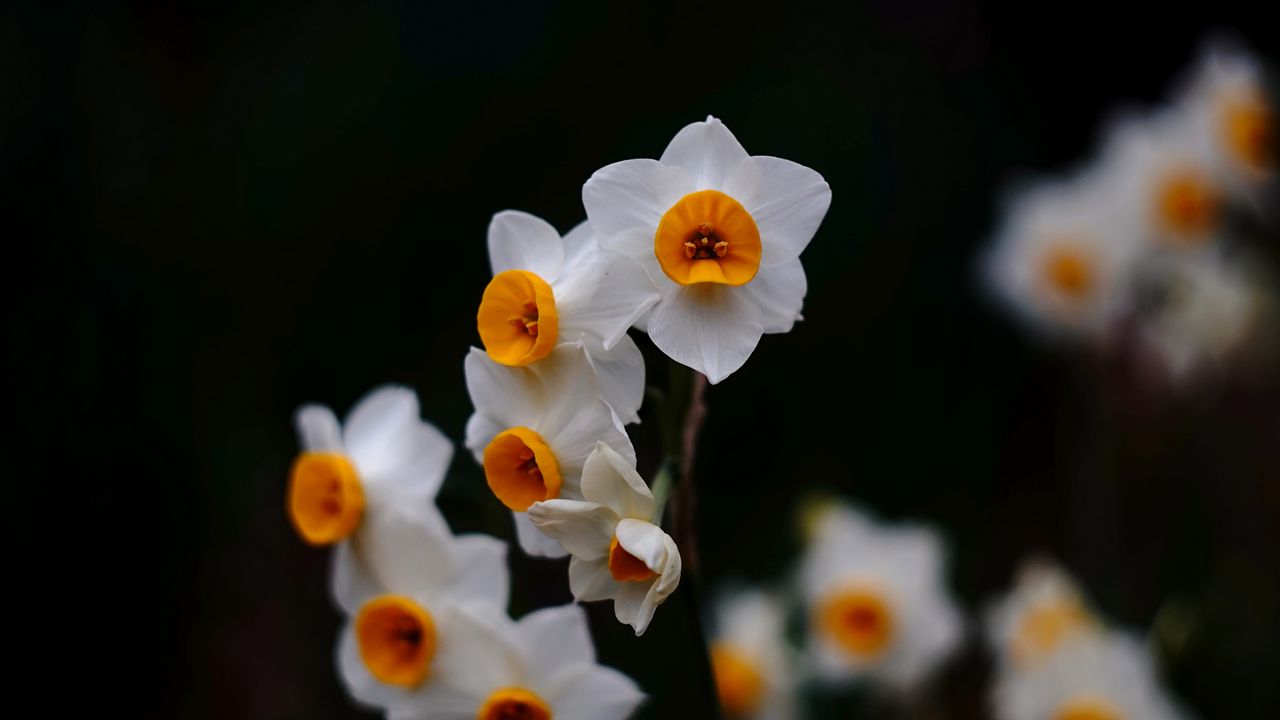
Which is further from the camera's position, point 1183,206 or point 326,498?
point 1183,206

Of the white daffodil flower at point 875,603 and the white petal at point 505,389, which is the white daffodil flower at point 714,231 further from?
the white daffodil flower at point 875,603

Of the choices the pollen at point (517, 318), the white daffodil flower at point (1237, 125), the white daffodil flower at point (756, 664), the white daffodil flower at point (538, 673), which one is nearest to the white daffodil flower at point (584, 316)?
the pollen at point (517, 318)

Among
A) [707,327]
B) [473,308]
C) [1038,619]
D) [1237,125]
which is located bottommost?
[707,327]

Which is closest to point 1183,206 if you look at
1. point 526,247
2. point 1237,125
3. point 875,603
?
point 1237,125

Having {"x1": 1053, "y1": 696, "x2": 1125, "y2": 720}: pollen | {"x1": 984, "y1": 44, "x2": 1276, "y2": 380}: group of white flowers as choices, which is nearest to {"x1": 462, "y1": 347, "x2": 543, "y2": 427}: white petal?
{"x1": 1053, "y1": 696, "x2": 1125, "y2": 720}: pollen

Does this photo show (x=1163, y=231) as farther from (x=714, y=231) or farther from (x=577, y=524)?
(x=577, y=524)
